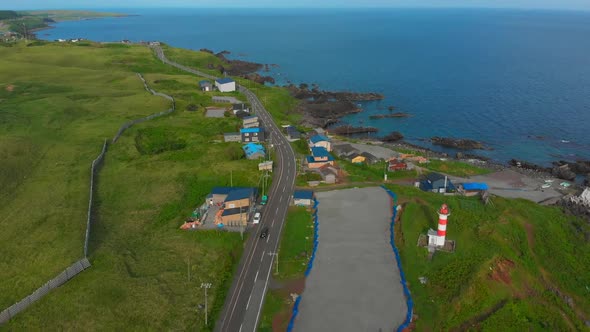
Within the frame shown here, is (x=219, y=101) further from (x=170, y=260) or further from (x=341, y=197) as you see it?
(x=170, y=260)

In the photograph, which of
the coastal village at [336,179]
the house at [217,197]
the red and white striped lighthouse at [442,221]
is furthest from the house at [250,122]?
the red and white striped lighthouse at [442,221]

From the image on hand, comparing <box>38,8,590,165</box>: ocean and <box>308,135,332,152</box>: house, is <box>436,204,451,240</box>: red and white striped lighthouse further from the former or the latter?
<box>38,8,590,165</box>: ocean

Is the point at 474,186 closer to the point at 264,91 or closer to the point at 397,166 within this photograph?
the point at 397,166

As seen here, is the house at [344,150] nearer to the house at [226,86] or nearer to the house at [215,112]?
the house at [215,112]

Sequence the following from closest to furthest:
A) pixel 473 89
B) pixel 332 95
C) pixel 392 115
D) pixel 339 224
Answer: pixel 339 224 → pixel 392 115 → pixel 332 95 → pixel 473 89

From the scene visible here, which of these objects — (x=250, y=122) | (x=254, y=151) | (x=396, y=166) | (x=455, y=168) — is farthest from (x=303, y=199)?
(x=250, y=122)

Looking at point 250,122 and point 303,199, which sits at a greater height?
point 250,122

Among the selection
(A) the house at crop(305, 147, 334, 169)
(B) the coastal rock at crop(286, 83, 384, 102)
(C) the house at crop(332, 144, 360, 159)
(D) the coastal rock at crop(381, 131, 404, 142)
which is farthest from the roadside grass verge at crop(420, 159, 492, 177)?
(B) the coastal rock at crop(286, 83, 384, 102)
